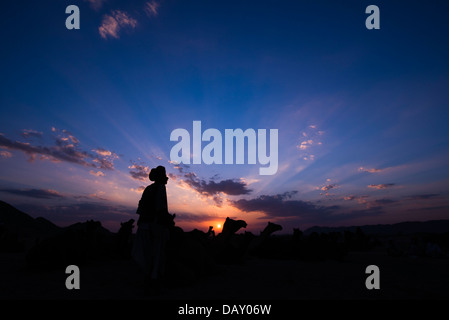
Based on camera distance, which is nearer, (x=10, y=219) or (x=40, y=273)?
(x=40, y=273)

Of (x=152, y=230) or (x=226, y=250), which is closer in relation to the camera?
(x=152, y=230)

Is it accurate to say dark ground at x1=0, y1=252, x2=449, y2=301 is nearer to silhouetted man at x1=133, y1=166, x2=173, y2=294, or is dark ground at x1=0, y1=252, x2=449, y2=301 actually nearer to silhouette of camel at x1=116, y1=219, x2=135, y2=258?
silhouetted man at x1=133, y1=166, x2=173, y2=294

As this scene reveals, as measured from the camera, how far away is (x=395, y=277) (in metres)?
7.75

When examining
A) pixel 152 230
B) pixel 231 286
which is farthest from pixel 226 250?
pixel 152 230

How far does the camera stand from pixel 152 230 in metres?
5.95

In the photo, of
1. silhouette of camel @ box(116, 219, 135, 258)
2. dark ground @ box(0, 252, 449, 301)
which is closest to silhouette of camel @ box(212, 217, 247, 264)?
dark ground @ box(0, 252, 449, 301)

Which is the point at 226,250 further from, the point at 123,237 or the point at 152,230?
the point at 152,230

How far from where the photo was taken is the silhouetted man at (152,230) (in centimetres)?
583

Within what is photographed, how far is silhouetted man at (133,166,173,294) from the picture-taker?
583cm

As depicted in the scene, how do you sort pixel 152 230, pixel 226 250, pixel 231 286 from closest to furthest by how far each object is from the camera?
1. pixel 152 230
2. pixel 231 286
3. pixel 226 250

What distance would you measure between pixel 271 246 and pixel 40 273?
9.58 meters
